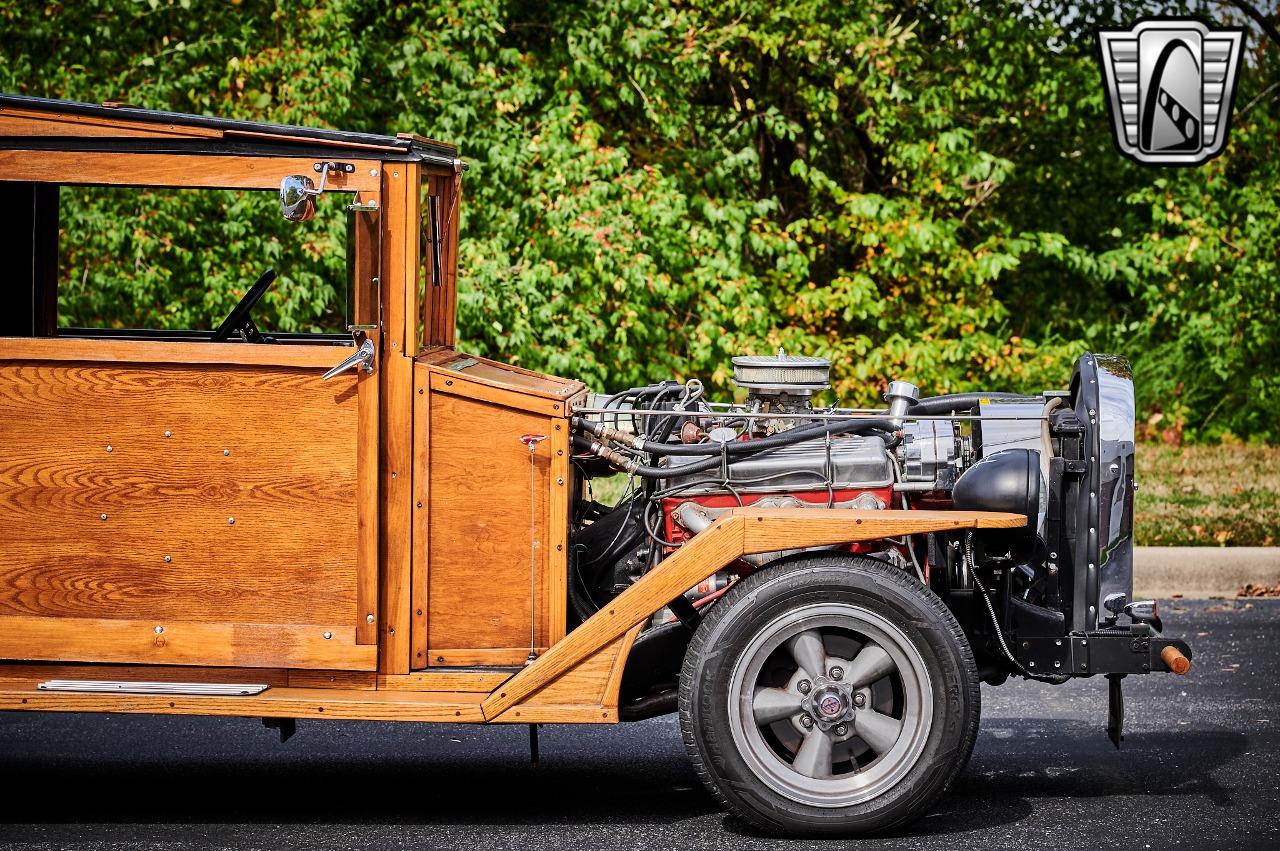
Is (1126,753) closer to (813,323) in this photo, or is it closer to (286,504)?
(286,504)

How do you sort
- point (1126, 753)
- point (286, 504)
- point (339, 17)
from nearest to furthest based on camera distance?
point (286, 504)
point (1126, 753)
point (339, 17)

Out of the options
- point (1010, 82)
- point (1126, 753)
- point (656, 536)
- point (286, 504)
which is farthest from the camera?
point (1010, 82)

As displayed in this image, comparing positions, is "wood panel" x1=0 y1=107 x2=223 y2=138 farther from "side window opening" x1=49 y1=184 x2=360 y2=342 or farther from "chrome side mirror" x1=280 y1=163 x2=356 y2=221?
"side window opening" x1=49 y1=184 x2=360 y2=342

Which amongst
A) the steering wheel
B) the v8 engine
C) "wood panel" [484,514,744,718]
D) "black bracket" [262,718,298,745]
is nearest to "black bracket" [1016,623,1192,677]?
the v8 engine

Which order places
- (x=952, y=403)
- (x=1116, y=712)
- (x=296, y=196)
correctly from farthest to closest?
1. (x=952, y=403)
2. (x=1116, y=712)
3. (x=296, y=196)

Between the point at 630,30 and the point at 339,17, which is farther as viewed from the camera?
the point at 630,30

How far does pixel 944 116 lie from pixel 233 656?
9.37 meters

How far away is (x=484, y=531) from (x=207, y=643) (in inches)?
35.1

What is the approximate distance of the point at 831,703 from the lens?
4387mm

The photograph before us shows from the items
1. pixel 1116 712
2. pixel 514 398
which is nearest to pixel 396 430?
pixel 514 398

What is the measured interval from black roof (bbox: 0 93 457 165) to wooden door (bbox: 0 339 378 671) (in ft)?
1.97

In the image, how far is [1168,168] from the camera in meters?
13.6

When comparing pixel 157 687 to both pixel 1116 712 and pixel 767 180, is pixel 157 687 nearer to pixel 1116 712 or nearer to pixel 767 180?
pixel 1116 712

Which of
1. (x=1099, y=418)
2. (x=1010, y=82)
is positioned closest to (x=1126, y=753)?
(x=1099, y=418)
